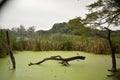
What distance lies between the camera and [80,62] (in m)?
2.60

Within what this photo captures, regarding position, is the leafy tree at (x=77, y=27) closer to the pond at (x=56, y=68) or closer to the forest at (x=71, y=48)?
the forest at (x=71, y=48)

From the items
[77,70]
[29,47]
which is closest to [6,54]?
[29,47]

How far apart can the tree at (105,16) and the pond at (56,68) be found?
153mm

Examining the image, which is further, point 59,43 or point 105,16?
point 59,43

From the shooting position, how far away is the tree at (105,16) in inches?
99.5

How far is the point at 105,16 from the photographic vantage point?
101 inches

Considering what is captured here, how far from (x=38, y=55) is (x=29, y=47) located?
152 millimetres

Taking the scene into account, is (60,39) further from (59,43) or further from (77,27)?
(77,27)

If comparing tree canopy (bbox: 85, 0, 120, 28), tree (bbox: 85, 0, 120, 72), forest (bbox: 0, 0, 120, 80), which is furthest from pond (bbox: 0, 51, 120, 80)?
tree canopy (bbox: 85, 0, 120, 28)

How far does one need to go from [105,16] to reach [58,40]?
576 mm

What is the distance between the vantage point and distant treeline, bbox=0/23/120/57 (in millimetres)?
2562

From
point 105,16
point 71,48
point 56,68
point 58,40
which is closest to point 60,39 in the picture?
point 58,40

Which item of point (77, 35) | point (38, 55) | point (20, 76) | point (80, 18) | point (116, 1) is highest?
point (116, 1)

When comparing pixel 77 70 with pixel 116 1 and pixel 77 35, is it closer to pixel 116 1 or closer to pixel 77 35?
pixel 77 35
